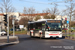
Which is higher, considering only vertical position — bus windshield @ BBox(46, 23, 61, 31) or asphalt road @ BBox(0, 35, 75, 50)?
bus windshield @ BBox(46, 23, 61, 31)

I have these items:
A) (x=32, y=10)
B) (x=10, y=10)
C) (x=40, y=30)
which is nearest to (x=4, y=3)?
(x=10, y=10)

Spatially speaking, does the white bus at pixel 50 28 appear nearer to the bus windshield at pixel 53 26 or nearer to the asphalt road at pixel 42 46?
the bus windshield at pixel 53 26

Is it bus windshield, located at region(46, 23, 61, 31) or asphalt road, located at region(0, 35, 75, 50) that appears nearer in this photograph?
asphalt road, located at region(0, 35, 75, 50)

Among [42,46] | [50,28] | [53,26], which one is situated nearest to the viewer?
[42,46]

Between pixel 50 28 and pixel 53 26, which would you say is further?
pixel 53 26

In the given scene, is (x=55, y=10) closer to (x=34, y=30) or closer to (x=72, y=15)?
(x=72, y=15)

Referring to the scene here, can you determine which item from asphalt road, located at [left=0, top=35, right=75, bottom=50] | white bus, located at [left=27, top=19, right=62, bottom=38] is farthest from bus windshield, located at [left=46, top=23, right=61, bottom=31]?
asphalt road, located at [left=0, top=35, right=75, bottom=50]

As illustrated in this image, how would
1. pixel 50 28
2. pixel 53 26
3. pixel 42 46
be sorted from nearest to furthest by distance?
1. pixel 42 46
2. pixel 50 28
3. pixel 53 26

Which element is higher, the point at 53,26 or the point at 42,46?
the point at 53,26

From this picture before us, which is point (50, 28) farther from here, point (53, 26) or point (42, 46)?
point (42, 46)

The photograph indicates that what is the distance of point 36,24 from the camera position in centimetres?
2580

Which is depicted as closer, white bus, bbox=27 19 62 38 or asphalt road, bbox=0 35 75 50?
asphalt road, bbox=0 35 75 50

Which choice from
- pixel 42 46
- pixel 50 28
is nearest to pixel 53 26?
pixel 50 28

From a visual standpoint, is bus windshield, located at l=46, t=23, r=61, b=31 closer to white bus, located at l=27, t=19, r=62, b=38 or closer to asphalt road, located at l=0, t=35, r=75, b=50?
white bus, located at l=27, t=19, r=62, b=38
